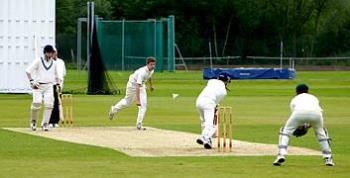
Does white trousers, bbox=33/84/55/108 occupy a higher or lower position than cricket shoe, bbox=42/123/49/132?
higher

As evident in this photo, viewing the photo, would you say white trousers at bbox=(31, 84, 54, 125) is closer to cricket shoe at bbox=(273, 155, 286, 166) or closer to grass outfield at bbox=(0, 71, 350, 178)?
grass outfield at bbox=(0, 71, 350, 178)

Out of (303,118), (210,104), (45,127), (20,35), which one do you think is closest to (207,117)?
(210,104)

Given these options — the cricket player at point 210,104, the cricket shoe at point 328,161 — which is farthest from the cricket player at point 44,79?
the cricket shoe at point 328,161

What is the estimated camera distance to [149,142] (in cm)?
2236

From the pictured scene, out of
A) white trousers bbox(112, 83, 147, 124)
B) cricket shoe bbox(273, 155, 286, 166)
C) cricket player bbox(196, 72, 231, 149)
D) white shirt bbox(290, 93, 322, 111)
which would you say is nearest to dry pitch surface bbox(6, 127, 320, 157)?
cricket player bbox(196, 72, 231, 149)

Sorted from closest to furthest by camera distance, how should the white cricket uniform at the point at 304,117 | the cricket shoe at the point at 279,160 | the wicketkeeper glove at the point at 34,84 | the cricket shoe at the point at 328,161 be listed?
the white cricket uniform at the point at 304,117 → the cricket shoe at the point at 279,160 → the cricket shoe at the point at 328,161 → the wicketkeeper glove at the point at 34,84

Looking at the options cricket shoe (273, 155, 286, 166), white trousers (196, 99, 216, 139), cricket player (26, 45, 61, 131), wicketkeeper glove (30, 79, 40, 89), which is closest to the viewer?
cricket shoe (273, 155, 286, 166)

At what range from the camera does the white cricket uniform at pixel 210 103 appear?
68.2 feet

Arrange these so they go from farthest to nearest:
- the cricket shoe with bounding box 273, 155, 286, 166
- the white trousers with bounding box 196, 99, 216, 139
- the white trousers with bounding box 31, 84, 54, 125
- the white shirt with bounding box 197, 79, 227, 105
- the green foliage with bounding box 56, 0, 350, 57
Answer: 1. the green foliage with bounding box 56, 0, 350, 57
2. the white trousers with bounding box 31, 84, 54, 125
3. the white shirt with bounding box 197, 79, 227, 105
4. the white trousers with bounding box 196, 99, 216, 139
5. the cricket shoe with bounding box 273, 155, 286, 166

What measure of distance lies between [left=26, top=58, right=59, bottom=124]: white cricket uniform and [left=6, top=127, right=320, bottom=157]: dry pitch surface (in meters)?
0.67

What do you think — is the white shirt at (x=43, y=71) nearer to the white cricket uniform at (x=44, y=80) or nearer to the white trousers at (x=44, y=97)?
the white cricket uniform at (x=44, y=80)

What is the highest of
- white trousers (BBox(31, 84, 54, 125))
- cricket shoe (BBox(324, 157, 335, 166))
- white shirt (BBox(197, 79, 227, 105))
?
white shirt (BBox(197, 79, 227, 105))

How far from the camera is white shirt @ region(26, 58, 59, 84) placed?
24.7 metres

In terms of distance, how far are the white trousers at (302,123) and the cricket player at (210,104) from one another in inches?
144
